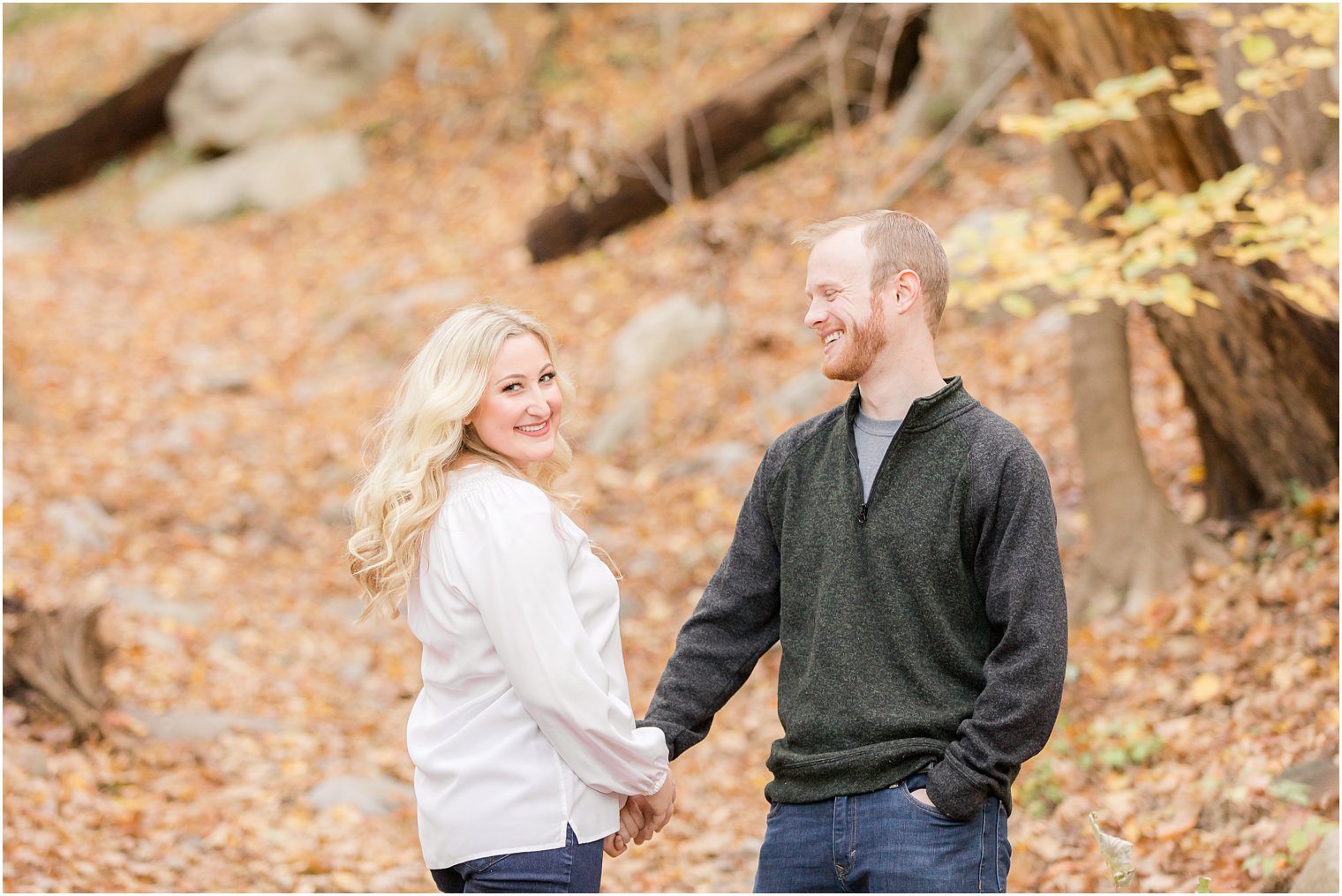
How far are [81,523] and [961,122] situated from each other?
780 centimetres

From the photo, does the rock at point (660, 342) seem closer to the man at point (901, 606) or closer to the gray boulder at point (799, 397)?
the gray boulder at point (799, 397)

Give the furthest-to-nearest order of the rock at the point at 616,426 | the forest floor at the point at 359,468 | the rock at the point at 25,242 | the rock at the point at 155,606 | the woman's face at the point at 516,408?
the rock at the point at 25,242 → the rock at the point at 616,426 → the rock at the point at 155,606 → the forest floor at the point at 359,468 → the woman's face at the point at 516,408

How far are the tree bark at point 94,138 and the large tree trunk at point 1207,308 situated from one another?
669 inches

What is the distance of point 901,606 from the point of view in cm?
273

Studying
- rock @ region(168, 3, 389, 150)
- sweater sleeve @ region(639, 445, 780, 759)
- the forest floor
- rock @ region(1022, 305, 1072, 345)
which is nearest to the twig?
the forest floor

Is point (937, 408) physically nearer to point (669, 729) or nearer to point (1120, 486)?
point (669, 729)

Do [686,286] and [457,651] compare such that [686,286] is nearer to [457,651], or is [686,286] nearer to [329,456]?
[329,456]

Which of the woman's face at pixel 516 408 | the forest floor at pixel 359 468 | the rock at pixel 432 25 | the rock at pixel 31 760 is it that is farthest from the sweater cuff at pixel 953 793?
the rock at pixel 432 25

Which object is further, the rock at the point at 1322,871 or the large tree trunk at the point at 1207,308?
the large tree trunk at the point at 1207,308

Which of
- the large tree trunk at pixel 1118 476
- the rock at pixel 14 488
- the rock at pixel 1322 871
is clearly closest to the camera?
the rock at pixel 1322 871

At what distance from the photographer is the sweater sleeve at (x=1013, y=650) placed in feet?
8.45

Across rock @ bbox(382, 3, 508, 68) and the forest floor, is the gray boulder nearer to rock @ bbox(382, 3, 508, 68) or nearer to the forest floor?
the forest floor

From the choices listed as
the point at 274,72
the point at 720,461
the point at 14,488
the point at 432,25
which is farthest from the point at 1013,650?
the point at 432,25

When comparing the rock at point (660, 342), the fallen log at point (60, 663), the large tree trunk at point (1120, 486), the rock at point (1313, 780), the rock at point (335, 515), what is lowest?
the rock at point (1313, 780)
